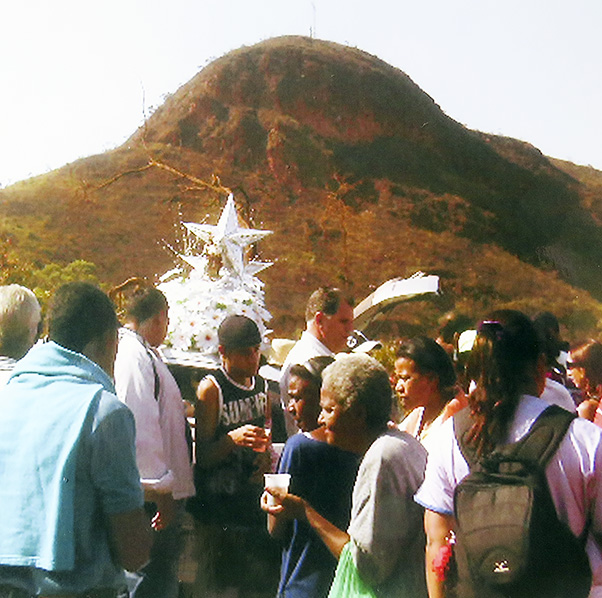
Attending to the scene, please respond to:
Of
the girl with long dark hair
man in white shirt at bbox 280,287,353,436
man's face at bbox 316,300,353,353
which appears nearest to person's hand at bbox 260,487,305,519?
the girl with long dark hair

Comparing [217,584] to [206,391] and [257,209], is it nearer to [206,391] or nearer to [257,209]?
[206,391]

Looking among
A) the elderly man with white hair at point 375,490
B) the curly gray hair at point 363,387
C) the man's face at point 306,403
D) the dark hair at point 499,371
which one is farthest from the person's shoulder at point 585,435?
the man's face at point 306,403

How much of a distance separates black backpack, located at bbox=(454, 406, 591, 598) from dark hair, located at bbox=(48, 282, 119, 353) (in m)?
1.21

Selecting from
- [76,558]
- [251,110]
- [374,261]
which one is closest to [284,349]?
[76,558]

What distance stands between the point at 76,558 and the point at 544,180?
2438cm

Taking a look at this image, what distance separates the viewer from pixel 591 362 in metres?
4.55

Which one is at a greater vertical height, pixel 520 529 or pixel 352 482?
pixel 520 529

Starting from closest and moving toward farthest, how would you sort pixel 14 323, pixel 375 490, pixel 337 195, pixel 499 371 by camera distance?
pixel 499 371, pixel 375 490, pixel 14 323, pixel 337 195

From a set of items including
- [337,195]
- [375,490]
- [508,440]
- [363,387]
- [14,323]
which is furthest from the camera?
[337,195]

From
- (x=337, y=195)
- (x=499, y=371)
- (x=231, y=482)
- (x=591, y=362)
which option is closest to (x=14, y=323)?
(x=231, y=482)

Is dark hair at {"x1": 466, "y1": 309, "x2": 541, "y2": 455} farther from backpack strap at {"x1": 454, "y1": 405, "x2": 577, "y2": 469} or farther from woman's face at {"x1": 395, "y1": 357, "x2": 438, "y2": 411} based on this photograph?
woman's face at {"x1": 395, "y1": 357, "x2": 438, "y2": 411}

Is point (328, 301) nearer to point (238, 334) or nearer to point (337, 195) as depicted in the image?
point (238, 334)

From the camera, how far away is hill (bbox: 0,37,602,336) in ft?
65.5

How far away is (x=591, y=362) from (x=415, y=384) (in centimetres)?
133
